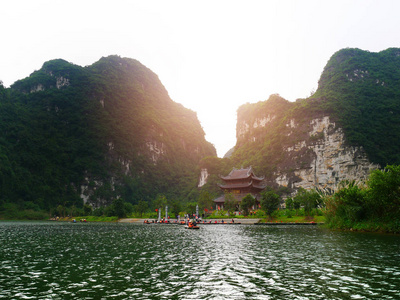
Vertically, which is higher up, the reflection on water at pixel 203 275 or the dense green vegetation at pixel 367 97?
the dense green vegetation at pixel 367 97

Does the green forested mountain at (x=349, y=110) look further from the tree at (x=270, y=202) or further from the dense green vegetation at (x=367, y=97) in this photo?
the tree at (x=270, y=202)

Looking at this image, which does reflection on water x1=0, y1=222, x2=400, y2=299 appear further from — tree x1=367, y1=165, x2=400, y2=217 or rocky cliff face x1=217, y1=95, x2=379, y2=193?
rocky cliff face x1=217, y1=95, x2=379, y2=193

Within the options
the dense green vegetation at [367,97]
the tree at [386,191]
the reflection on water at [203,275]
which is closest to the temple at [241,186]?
the dense green vegetation at [367,97]

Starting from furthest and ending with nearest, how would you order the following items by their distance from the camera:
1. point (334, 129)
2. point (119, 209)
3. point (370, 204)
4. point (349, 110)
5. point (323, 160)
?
point (349, 110) → point (334, 129) → point (323, 160) → point (119, 209) → point (370, 204)

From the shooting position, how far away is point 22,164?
127 m

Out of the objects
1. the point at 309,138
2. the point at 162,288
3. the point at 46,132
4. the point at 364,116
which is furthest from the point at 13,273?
the point at 46,132

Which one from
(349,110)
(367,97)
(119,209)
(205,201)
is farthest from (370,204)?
(367,97)

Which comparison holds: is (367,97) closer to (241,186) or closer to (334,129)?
(334,129)

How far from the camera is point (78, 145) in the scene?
504 ft

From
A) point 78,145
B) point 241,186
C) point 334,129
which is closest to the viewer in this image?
point 241,186

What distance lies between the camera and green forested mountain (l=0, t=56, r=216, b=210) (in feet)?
414

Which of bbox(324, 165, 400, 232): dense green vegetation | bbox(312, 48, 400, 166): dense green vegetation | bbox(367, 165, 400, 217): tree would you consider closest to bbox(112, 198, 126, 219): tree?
bbox(324, 165, 400, 232): dense green vegetation

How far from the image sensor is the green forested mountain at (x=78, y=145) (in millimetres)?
126125

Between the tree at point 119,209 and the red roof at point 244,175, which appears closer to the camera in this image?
the tree at point 119,209
